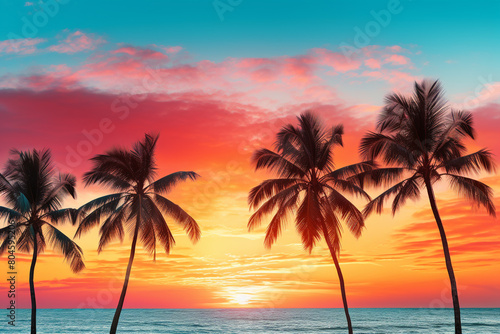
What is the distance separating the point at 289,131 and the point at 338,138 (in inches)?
99.4

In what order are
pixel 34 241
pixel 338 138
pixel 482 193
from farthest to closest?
pixel 34 241 < pixel 338 138 < pixel 482 193

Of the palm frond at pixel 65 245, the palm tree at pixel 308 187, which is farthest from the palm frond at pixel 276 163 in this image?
the palm frond at pixel 65 245

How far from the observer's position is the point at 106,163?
24.4 metres

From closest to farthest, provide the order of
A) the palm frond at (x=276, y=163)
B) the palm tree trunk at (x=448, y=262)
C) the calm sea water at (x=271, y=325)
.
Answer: the palm tree trunk at (x=448, y=262), the palm frond at (x=276, y=163), the calm sea water at (x=271, y=325)

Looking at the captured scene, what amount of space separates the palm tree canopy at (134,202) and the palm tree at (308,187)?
3839mm

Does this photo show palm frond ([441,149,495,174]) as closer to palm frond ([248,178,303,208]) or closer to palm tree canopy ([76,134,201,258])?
palm frond ([248,178,303,208])

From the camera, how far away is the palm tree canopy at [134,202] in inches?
938

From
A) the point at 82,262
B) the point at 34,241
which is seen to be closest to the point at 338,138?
the point at 82,262

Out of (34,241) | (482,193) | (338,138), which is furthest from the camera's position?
(34,241)

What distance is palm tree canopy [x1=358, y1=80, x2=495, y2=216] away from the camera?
20.4 metres

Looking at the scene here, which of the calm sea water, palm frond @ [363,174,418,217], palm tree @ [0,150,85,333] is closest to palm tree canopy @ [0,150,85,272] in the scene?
palm tree @ [0,150,85,333]

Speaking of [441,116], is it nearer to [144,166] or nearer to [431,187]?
[431,187]

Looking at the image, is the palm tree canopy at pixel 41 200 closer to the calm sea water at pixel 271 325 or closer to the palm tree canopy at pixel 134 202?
the palm tree canopy at pixel 134 202

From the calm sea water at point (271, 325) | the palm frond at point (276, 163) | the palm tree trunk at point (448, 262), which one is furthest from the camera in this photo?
the calm sea water at point (271, 325)
